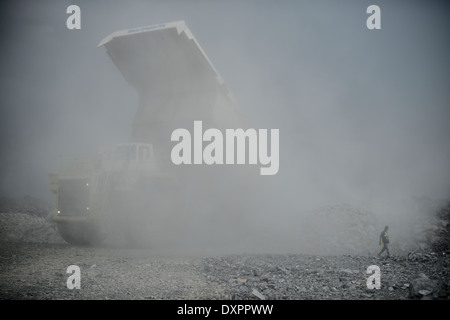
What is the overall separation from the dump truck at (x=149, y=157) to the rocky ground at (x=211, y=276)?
2.18 feet

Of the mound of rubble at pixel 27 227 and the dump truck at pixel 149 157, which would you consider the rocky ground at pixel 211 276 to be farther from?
the mound of rubble at pixel 27 227

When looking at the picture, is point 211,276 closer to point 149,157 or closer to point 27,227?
point 149,157

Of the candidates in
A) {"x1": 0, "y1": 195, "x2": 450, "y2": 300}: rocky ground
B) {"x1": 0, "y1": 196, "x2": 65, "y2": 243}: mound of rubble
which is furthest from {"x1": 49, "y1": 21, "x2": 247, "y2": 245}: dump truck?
{"x1": 0, "y1": 196, "x2": 65, "y2": 243}: mound of rubble

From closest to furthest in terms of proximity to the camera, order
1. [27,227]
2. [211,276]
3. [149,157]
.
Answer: [211,276] < [149,157] < [27,227]

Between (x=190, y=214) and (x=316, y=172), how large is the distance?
23.9 ft

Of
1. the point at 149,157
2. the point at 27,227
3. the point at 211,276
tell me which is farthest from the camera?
the point at 27,227

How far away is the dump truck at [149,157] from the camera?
6.95 meters

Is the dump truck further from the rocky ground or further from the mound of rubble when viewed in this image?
the mound of rubble

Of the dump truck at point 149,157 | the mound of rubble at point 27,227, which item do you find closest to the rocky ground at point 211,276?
the dump truck at point 149,157

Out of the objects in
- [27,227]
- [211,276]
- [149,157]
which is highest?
[149,157]

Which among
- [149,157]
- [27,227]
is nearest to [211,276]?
[149,157]

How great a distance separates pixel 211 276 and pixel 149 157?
3705 millimetres

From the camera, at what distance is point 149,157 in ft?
24.5
